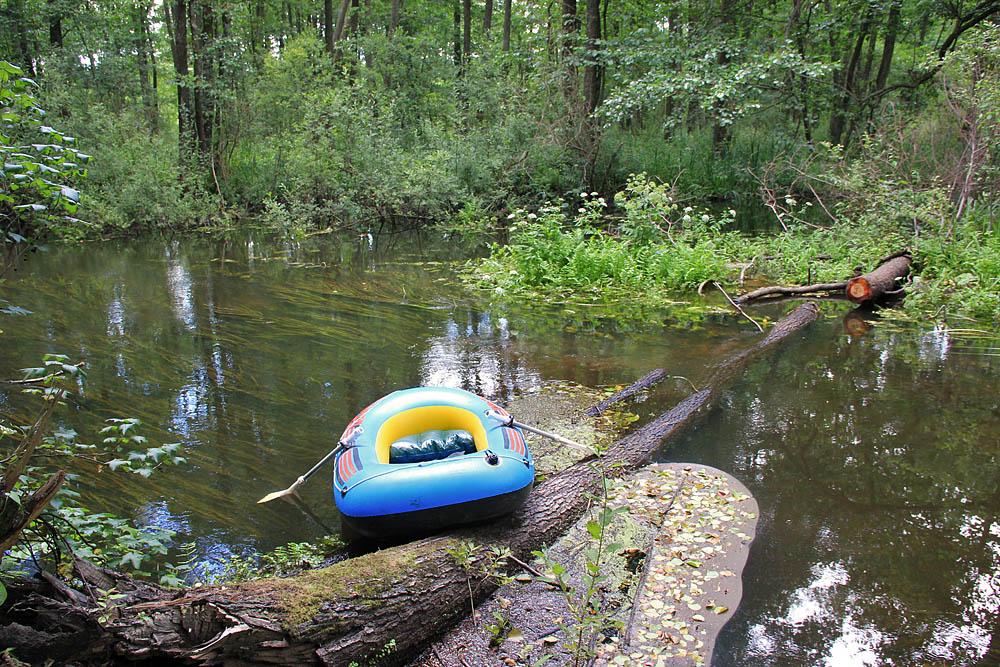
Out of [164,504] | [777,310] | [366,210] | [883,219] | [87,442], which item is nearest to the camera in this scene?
[164,504]

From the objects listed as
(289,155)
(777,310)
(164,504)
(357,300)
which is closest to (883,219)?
(777,310)

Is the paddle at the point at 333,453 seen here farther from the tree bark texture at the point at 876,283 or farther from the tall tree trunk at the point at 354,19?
the tall tree trunk at the point at 354,19

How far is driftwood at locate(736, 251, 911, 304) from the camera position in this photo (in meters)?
8.76

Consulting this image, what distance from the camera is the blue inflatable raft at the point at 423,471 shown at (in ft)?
10.6

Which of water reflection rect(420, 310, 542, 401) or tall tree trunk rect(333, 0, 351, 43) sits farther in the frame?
tall tree trunk rect(333, 0, 351, 43)

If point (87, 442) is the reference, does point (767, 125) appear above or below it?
above

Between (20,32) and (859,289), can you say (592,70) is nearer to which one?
(859,289)

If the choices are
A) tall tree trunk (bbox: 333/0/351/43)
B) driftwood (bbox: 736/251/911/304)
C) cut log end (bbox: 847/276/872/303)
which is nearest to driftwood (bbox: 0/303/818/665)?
driftwood (bbox: 736/251/911/304)

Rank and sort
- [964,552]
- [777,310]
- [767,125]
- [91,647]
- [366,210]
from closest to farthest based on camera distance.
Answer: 1. [91,647]
2. [964,552]
3. [777,310]
4. [366,210]
5. [767,125]

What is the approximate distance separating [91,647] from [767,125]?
68.0 feet

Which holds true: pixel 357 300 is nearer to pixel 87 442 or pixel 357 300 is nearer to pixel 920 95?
pixel 87 442

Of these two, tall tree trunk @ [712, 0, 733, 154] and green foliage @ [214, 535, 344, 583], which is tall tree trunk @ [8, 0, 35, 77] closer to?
tall tree trunk @ [712, 0, 733, 154]

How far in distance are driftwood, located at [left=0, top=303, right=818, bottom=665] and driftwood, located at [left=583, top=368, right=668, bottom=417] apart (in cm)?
197

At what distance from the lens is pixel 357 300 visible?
369 inches
